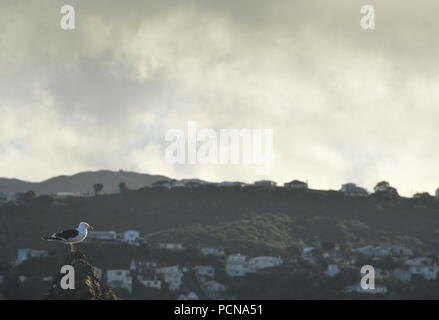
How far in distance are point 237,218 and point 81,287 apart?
151668 millimetres

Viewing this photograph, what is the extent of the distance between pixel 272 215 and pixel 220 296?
62.5 metres

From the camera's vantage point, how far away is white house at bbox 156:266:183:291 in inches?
4631

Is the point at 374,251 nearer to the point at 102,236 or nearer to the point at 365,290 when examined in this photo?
the point at 365,290

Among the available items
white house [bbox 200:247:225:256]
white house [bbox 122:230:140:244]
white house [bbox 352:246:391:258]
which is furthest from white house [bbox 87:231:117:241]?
white house [bbox 352:246:391:258]

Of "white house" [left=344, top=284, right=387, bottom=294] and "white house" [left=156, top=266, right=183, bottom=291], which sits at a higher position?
"white house" [left=156, top=266, right=183, bottom=291]

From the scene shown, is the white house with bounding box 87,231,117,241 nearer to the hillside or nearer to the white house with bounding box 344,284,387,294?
the hillside

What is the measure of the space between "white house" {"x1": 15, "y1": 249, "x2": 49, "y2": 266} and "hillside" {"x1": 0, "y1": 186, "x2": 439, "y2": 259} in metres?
4.10

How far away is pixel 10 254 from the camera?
460 ft

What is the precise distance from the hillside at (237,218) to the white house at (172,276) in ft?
90.2

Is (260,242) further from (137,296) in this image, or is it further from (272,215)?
(137,296)

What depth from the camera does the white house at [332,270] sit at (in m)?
121
